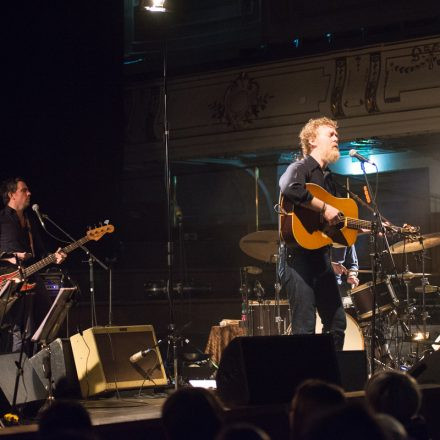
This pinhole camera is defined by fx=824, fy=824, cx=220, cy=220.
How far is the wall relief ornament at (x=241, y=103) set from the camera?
44.3 feet

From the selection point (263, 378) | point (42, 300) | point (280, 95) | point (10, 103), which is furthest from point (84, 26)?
point (263, 378)

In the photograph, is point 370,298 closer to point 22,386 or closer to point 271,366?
point 22,386

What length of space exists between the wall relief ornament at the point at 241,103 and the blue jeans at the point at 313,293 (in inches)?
299

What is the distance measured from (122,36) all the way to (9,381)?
26.9ft

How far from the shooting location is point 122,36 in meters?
13.7

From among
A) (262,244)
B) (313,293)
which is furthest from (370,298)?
(313,293)

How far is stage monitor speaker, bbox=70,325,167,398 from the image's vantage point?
25.5 ft

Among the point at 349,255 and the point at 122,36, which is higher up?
the point at 122,36

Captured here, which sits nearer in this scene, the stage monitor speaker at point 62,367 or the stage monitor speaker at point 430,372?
the stage monitor speaker at point 430,372

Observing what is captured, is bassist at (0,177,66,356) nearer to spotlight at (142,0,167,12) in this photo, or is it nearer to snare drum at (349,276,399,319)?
spotlight at (142,0,167,12)

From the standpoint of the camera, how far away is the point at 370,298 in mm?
8484

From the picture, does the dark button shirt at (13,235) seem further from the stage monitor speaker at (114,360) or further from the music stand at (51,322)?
the music stand at (51,322)

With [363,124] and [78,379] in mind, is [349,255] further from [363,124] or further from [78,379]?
[363,124]

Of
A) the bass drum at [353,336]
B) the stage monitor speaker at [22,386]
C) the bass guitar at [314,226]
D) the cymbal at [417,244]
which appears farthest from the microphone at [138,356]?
the cymbal at [417,244]
